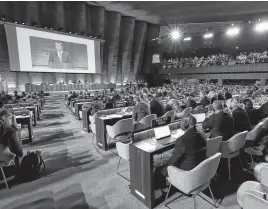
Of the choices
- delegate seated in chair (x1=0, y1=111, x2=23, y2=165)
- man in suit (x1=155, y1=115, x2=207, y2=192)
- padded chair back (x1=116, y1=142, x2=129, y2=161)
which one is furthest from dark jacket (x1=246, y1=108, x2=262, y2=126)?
delegate seated in chair (x1=0, y1=111, x2=23, y2=165)

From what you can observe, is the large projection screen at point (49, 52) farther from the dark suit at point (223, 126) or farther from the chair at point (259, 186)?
the chair at point (259, 186)

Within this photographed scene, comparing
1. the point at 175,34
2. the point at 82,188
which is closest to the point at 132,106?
the point at 82,188

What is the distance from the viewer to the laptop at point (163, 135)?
286cm

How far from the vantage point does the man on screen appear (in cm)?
1533

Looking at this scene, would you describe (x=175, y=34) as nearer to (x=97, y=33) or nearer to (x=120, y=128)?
(x=97, y=33)

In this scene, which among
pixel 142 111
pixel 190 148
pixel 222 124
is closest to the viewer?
pixel 190 148

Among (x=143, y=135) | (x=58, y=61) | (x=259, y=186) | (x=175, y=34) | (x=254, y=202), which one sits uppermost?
(x=175, y=34)

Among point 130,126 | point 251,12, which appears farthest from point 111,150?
point 251,12

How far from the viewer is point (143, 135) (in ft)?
9.68

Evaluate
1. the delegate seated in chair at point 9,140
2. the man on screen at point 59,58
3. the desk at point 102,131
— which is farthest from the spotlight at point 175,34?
the delegate seated in chair at point 9,140

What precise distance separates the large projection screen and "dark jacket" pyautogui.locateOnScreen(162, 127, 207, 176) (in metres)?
15.2

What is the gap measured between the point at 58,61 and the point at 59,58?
29 centimetres

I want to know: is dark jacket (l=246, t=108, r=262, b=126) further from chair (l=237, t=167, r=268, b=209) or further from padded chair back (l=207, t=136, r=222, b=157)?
chair (l=237, t=167, r=268, b=209)

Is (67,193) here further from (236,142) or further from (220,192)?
(236,142)
